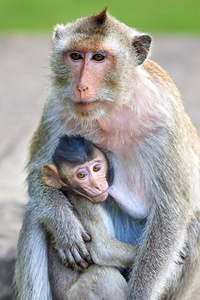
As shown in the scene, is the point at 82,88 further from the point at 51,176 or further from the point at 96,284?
the point at 96,284

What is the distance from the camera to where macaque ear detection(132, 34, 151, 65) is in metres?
4.44

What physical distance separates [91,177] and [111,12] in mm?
10448

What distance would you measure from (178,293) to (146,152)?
1.11 meters

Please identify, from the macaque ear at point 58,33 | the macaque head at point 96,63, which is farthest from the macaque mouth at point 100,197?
the macaque ear at point 58,33

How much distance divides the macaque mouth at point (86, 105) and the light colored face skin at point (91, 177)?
1.25 feet

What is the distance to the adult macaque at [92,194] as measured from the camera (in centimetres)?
436

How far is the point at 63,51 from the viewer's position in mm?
→ 4320

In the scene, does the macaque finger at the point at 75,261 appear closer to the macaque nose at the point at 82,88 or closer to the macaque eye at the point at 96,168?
the macaque eye at the point at 96,168

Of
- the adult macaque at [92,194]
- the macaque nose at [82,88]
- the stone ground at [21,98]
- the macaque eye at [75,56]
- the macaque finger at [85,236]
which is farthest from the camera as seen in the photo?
the stone ground at [21,98]

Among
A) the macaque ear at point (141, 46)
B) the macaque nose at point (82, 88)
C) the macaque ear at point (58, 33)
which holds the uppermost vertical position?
the macaque ear at point (141, 46)

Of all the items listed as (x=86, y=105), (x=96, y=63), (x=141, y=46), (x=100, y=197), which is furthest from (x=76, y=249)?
(x=141, y=46)

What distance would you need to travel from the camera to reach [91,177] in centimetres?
436

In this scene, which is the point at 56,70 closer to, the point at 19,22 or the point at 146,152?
the point at 146,152

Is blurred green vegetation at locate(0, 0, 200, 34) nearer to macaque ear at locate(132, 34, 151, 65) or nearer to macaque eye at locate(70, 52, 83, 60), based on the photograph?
macaque ear at locate(132, 34, 151, 65)
